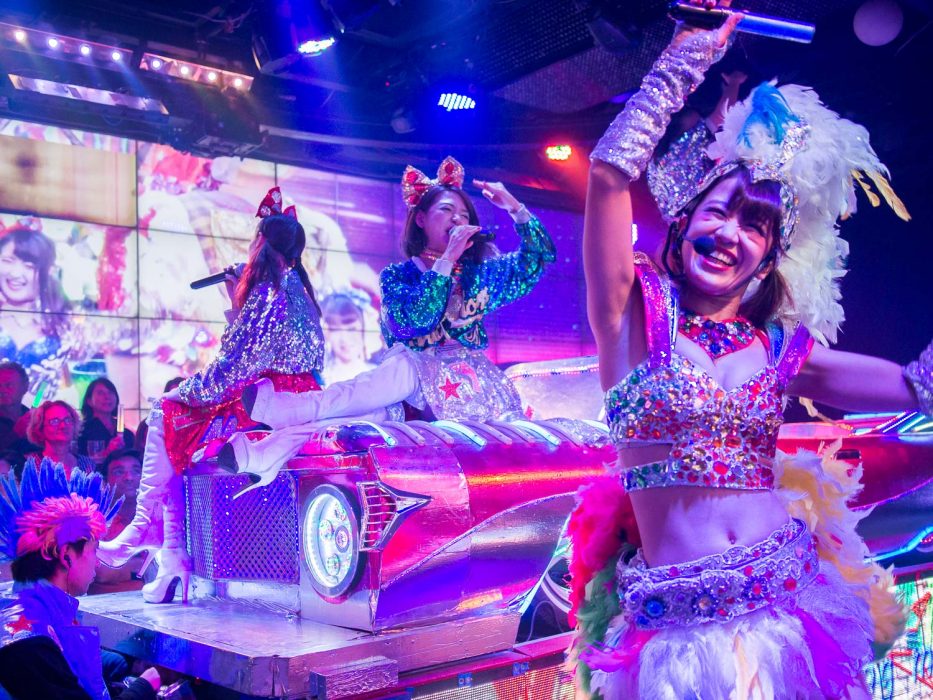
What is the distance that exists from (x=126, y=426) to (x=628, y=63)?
234 inches

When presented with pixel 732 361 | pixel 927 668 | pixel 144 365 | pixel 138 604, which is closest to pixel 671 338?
pixel 732 361

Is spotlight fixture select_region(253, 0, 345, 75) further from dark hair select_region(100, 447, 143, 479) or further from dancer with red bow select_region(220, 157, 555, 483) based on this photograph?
dancer with red bow select_region(220, 157, 555, 483)

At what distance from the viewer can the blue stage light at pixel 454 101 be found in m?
8.92

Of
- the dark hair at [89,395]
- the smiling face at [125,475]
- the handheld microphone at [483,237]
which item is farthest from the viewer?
the dark hair at [89,395]

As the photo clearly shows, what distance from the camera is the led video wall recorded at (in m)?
8.59

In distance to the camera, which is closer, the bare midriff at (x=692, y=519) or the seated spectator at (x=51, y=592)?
the bare midriff at (x=692, y=519)

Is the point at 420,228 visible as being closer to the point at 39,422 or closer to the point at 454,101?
the point at 39,422

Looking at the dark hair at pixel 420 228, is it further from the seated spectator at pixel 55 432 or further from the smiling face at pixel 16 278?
the smiling face at pixel 16 278

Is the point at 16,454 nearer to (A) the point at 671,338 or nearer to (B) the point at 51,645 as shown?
(B) the point at 51,645

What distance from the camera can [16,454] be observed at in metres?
6.86

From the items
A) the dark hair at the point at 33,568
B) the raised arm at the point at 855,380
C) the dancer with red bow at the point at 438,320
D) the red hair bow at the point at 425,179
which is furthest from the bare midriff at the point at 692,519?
the red hair bow at the point at 425,179

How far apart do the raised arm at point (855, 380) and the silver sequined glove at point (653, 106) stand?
632 mm

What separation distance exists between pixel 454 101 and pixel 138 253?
3626mm

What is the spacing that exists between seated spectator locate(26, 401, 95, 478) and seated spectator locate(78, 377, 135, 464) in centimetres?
43
